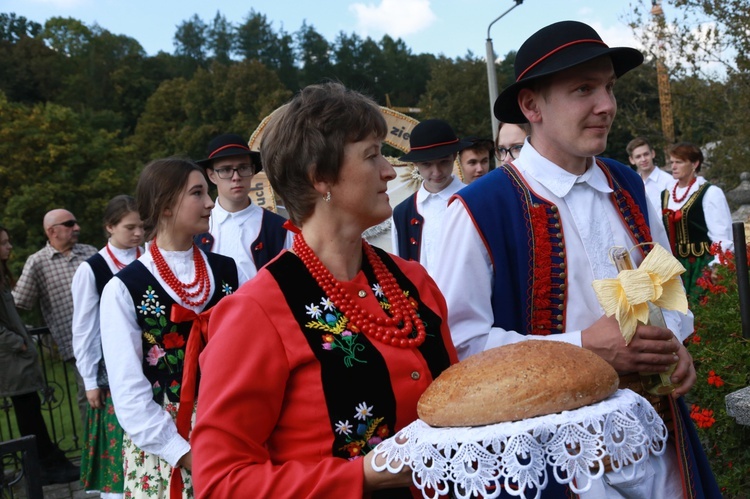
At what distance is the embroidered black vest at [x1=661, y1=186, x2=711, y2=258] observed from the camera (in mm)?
7844

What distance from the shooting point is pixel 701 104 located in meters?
12.8

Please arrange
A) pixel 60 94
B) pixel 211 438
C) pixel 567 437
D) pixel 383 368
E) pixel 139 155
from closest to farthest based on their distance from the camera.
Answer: pixel 567 437 → pixel 211 438 → pixel 383 368 → pixel 139 155 → pixel 60 94

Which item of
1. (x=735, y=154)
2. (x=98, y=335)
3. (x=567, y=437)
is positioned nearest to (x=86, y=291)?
(x=98, y=335)

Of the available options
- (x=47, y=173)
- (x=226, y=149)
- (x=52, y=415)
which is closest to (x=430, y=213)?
(x=226, y=149)

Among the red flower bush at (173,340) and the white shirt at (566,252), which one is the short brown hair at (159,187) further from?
the white shirt at (566,252)

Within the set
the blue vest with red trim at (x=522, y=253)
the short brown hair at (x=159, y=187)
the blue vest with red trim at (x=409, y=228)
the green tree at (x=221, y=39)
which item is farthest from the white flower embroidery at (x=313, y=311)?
the green tree at (x=221, y=39)

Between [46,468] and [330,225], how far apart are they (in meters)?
6.20

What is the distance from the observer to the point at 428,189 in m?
6.22

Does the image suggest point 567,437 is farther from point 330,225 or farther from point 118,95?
point 118,95

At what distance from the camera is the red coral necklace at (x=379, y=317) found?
195cm

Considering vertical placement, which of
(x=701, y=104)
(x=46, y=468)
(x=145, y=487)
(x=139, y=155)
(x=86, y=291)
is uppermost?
(x=139, y=155)

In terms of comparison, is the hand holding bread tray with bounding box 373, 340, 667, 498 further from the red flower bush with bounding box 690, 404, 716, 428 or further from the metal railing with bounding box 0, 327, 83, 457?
the metal railing with bounding box 0, 327, 83, 457

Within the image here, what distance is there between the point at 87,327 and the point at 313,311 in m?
3.03

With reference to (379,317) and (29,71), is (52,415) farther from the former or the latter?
(29,71)
